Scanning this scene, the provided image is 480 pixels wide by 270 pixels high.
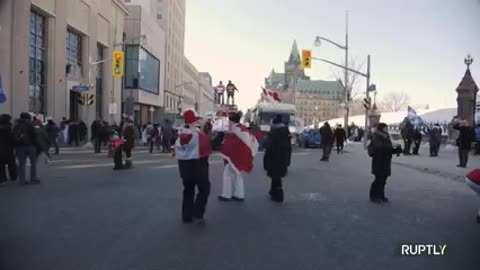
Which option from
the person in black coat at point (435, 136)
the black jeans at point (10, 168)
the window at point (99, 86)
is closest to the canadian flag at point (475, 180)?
the black jeans at point (10, 168)

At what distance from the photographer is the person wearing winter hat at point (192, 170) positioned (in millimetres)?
6613

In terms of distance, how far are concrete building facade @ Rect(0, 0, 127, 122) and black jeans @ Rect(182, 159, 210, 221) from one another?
1926cm

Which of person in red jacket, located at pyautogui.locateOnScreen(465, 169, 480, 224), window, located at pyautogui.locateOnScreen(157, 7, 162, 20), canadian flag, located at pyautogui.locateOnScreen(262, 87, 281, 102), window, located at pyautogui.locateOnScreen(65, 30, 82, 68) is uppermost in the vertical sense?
window, located at pyautogui.locateOnScreen(157, 7, 162, 20)

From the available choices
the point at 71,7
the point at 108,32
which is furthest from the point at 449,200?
the point at 108,32

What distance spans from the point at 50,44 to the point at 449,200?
25.9 meters

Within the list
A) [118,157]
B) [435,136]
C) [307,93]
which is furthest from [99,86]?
[307,93]

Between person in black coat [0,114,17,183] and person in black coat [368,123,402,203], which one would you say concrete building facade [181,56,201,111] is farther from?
person in black coat [368,123,402,203]

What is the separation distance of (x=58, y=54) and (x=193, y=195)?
2547 cm

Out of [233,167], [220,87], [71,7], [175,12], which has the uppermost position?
[175,12]

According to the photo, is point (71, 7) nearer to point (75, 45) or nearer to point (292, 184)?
point (75, 45)

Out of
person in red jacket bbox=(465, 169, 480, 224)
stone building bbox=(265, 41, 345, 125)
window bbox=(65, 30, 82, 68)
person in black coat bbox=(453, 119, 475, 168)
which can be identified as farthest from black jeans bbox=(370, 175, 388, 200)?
stone building bbox=(265, 41, 345, 125)

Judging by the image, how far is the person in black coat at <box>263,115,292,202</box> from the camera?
8734 millimetres

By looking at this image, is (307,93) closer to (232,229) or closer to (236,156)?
(236,156)

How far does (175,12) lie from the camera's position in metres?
82.0
